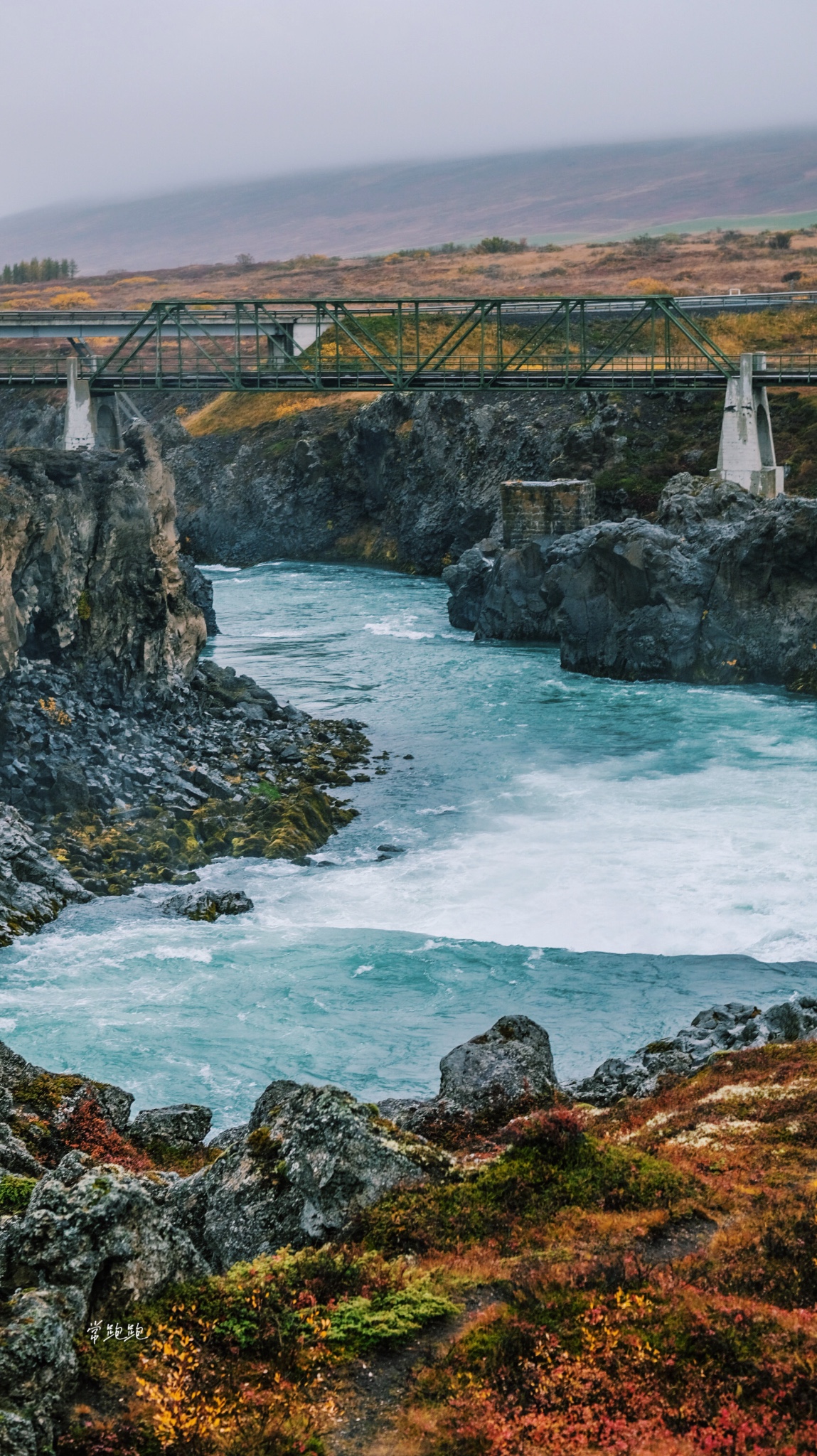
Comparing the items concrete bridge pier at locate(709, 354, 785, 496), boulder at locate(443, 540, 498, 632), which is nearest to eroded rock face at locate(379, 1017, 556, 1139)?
boulder at locate(443, 540, 498, 632)

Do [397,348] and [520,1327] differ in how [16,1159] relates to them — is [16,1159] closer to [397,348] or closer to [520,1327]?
[520,1327]

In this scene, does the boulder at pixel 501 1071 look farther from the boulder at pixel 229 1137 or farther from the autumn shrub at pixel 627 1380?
the autumn shrub at pixel 627 1380

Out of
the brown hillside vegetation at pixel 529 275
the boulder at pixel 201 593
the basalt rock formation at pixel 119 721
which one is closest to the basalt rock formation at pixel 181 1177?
the basalt rock formation at pixel 119 721

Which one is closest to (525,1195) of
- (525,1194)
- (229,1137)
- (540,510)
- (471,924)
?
(525,1194)

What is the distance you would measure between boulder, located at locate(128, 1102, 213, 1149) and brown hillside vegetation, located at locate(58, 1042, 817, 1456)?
5634 mm

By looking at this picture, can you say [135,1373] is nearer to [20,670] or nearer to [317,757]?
[20,670]

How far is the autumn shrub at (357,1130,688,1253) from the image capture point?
16.0 metres

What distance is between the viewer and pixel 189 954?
1371 inches

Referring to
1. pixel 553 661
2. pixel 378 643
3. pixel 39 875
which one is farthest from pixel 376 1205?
pixel 378 643

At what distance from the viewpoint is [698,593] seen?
65312 mm

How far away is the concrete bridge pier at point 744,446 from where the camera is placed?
80.2 m

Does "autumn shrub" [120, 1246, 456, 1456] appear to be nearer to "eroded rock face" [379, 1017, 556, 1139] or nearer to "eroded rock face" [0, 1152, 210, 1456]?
"eroded rock face" [0, 1152, 210, 1456]

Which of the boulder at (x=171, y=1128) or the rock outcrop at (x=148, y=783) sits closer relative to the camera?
the boulder at (x=171, y=1128)

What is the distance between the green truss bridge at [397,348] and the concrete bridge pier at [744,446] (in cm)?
117
